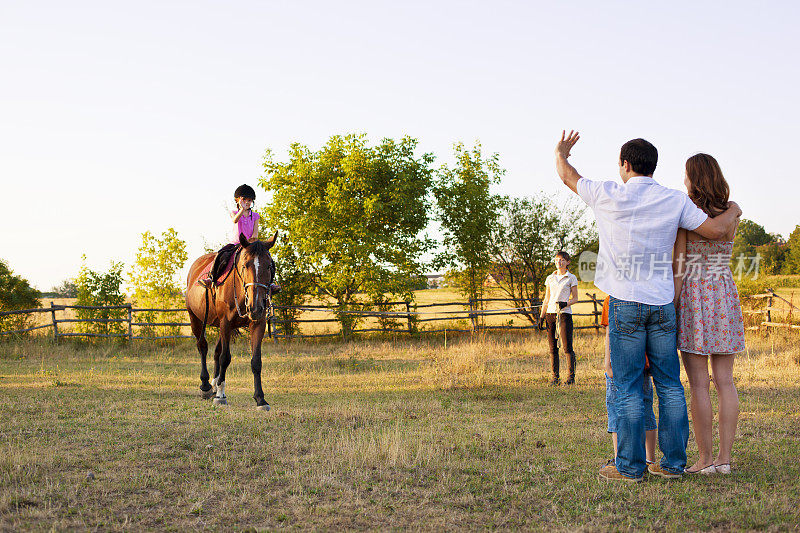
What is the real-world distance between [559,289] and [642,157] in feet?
17.0

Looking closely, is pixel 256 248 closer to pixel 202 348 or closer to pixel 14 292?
pixel 202 348

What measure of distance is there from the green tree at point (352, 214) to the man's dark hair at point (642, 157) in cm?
1403

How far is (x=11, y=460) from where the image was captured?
442cm

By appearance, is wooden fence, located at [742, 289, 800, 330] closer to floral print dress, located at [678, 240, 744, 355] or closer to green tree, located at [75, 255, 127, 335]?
floral print dress, located at [678, 240, 744, 355]

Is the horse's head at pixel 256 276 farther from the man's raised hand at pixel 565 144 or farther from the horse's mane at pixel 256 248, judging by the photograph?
the man's raised hand at pixel 565 144

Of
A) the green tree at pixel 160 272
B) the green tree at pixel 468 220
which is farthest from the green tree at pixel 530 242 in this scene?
the green tree at pixel 160 272

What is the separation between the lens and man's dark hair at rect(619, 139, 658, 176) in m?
4.02

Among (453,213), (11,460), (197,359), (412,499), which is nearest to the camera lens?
(412,499)

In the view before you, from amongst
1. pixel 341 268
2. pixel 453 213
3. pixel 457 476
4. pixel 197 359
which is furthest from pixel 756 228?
pixel 457 476

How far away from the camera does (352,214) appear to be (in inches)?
743

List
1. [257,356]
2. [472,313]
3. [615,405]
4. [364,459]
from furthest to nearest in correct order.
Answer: [472,313]
[257,356]
[364,459]
[615,405]

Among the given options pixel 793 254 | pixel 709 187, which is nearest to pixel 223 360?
pixel 709 187

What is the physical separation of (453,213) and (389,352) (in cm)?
829

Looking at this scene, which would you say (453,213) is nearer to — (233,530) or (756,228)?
(233,530)
